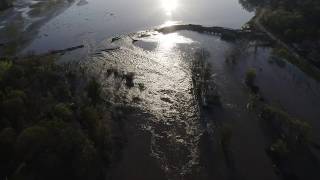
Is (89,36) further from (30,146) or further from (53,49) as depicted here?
(30,146)

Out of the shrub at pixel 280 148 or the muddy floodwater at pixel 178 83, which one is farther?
the muddy floodwater at pixel 178 83

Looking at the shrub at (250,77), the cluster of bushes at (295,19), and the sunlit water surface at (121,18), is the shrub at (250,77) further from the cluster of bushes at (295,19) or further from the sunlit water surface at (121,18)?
the sunlit water surface at (121,18)

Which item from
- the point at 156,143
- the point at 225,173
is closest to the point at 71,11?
the point at 156,143

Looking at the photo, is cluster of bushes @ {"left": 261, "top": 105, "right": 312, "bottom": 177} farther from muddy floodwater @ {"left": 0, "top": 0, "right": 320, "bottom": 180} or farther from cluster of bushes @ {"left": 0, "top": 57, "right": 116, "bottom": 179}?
cluster of bushes @ {"left": 0, "top": 57, "right": 116, "bottom": 179}

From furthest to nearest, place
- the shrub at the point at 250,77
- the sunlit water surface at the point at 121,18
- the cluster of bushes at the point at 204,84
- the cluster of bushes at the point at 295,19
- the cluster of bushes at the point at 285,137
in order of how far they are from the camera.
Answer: the sunlit water surface at the point at 121,18
the cluster of bushes at the point at 295,19
the shrub at the point at 250,77
the cluster of bushes at the point at 204,84
the cluster of bushes at the point at 285,137

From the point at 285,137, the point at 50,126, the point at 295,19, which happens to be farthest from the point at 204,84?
the point at 295,19

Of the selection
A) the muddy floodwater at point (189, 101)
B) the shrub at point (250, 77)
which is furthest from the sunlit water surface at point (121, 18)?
the shrub at point (250, 77)

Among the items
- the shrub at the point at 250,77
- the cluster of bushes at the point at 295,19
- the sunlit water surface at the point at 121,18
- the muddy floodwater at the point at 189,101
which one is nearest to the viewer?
the muddy floodwater at the point at 189,101

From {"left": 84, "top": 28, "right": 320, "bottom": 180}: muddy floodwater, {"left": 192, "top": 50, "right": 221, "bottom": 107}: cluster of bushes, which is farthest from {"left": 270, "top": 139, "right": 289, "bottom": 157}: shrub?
{"left": 192, "top": 50, "right": 221, "bottom": 107}: cluster of bushes

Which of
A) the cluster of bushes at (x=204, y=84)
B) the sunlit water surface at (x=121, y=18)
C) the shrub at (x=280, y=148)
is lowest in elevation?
the shrub at (x=280, y=148)
